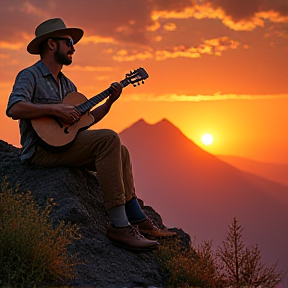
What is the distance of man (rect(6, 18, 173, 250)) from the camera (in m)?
8.34

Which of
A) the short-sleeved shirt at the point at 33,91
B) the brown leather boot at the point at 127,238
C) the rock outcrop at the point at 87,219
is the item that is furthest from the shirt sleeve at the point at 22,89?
the brown leather boot at the point at 127,238

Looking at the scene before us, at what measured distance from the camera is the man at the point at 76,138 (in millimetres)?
8336

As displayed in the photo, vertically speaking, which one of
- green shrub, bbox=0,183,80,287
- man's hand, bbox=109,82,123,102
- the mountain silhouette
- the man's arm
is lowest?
green shrub, bbox=0,183,80,287

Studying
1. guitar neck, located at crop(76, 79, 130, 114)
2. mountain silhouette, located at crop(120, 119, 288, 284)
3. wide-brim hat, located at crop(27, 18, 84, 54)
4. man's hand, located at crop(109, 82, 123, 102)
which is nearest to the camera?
guitar neck, located at crop(76, 79, 130, 114)

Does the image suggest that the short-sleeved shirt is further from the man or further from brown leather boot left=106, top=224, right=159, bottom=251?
brown leather boot left=106, top=224, right=159, bottom=251

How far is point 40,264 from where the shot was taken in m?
6.90

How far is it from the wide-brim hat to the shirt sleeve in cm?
43

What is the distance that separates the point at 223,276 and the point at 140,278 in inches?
56.9

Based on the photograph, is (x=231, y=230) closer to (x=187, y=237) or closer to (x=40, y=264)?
(x=187, y=237)

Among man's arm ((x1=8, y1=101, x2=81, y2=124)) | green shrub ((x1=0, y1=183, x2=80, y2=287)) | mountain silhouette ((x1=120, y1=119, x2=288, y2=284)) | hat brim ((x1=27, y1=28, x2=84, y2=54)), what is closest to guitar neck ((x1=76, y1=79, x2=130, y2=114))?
man's arm ((x1=8, y1=101, x2=81, y2=124))

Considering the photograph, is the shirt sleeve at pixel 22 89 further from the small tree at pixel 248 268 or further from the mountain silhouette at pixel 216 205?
the mountain silhouette at pixel 216 205

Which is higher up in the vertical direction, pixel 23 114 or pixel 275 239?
pixel 275 239

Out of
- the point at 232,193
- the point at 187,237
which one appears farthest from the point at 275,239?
the point at 187,237

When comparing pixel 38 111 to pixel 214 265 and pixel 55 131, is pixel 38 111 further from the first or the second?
pixel 214 265
